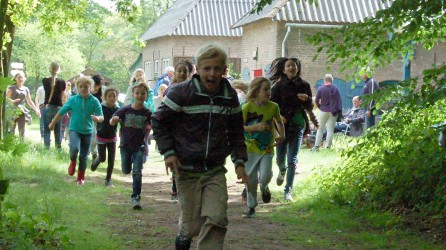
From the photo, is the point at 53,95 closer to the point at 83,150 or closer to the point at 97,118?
the point at 83,150

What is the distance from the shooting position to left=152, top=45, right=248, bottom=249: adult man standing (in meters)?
7.14

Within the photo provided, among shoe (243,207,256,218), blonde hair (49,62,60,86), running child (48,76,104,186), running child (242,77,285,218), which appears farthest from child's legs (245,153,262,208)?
blonde hair (49,62,60,86)

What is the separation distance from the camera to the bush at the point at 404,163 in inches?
384

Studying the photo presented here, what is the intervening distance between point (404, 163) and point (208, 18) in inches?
1667

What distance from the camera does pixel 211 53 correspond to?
7.12 m

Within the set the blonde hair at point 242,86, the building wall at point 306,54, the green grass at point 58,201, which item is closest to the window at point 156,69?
the building wall at point 306,54

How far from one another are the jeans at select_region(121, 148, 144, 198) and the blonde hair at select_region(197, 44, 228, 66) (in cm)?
511

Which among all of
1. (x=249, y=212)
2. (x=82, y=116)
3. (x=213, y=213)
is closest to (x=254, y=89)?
(x=249, y=212)

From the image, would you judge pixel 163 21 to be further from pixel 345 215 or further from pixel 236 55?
pixel 345 215

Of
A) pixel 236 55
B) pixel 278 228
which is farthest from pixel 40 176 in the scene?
pixel 236 55

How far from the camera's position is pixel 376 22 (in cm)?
1036

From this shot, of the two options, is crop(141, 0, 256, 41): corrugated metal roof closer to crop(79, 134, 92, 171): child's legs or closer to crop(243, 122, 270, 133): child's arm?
crop(79, 134, 92, 171): child's legs

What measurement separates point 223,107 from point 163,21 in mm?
53460

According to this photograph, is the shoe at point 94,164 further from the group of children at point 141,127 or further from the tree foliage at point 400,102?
the tree foliage at point 400,102
